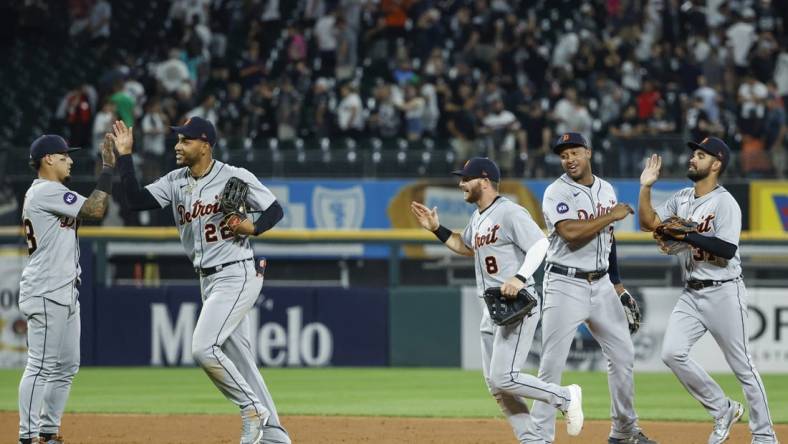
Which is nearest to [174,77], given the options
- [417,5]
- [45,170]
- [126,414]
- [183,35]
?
[183,35]

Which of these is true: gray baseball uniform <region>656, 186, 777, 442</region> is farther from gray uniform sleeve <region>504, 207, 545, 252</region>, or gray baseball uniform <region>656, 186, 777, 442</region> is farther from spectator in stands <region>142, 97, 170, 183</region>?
spectator in stands <region>142, 97, 170, 183</region>

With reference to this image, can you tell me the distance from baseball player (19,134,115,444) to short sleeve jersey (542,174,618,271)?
2601 millimetres

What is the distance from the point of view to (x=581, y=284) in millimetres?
7340

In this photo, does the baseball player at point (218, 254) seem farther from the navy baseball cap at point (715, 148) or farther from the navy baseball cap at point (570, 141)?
the navy baseball cap at point (715, 148)

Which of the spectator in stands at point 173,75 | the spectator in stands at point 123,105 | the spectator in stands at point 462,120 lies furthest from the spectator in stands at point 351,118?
the spectator in stands at point 123,105

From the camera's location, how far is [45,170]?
24.6 feet

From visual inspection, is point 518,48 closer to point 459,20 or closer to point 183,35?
point 459,20

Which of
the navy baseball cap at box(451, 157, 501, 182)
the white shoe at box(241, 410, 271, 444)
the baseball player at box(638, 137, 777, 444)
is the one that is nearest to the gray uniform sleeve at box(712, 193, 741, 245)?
the baseball player at box(638, 137, 777, 444)

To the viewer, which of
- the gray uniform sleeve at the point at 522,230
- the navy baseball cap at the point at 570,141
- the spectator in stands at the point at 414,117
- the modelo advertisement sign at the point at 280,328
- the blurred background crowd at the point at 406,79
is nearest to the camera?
the gray uniform sleeve at the point at 522,230

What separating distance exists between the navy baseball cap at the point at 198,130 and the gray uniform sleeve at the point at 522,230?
176cm

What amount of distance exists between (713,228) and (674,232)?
251 millimetres

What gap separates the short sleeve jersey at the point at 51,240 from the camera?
7.36 meters

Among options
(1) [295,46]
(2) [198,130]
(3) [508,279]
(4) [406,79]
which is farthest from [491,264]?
(1) [295,46]

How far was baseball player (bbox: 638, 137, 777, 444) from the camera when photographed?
7352mm
